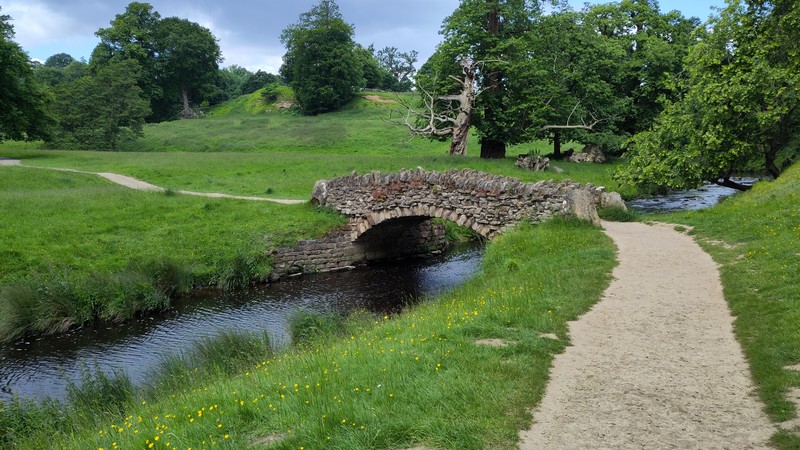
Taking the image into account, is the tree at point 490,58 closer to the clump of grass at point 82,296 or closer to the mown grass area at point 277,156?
the mown grass area at point 277,156

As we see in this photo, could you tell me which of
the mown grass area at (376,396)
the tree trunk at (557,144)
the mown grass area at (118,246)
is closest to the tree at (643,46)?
the tree trunk at (557,144)

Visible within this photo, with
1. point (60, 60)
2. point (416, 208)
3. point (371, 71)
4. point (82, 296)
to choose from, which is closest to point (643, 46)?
point (416, 208)

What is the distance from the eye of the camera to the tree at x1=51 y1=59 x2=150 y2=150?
173 ft

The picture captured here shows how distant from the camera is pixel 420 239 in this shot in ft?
82.7

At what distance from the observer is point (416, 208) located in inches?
829

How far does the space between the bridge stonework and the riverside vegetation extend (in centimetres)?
76

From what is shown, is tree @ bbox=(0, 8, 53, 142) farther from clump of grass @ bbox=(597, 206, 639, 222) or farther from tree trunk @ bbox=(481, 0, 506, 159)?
clump of grass @ bbox=(597, 206, 639, 222)

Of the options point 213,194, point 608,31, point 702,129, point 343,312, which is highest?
point 608,31

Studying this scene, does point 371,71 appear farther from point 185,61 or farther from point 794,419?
point 794,419

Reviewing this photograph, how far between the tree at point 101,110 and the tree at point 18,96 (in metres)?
8.25

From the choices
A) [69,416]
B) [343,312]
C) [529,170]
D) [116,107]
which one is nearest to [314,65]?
[116,107]

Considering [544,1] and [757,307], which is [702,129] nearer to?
[757,307]

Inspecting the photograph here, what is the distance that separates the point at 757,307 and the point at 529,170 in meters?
24.5

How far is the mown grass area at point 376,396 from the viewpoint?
550 centimetres
